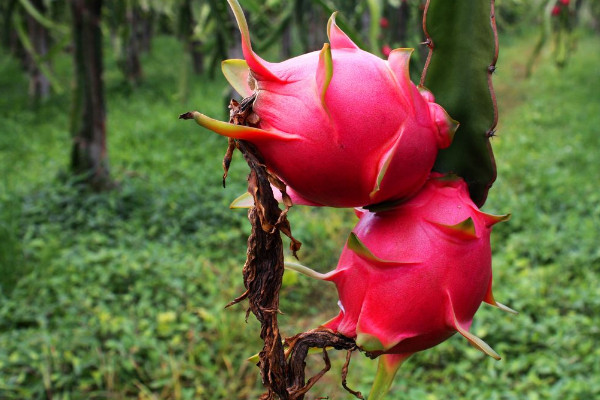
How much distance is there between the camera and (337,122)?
450 mm

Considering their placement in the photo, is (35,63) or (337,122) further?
(35,63)

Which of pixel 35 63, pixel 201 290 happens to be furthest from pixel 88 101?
pixel 35 63

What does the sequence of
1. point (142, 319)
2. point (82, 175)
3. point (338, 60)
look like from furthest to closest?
point (82, 175), point (142, 319), point (338, 60)

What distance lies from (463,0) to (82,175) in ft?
12.5

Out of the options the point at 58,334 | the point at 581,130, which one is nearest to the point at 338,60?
the point at 58,334

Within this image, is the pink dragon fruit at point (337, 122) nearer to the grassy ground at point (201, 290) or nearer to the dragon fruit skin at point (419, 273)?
the dragon fruit skin at point (419, 273)

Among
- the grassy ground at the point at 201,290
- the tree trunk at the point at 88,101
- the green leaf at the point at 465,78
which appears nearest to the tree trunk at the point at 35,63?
the grassy ground at the point at 201,290

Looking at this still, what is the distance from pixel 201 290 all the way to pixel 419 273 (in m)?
2.71

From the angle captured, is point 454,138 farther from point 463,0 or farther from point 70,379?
point 70,379

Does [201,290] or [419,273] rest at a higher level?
[419,273]

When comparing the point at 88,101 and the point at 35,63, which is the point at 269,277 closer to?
the point at 88,101

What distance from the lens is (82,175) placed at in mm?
4027

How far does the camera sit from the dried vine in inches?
19.0

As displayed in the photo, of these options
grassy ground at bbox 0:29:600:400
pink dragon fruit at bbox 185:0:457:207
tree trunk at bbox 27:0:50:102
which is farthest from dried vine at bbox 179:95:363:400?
tree trunk at bbox 27:0:50:102
